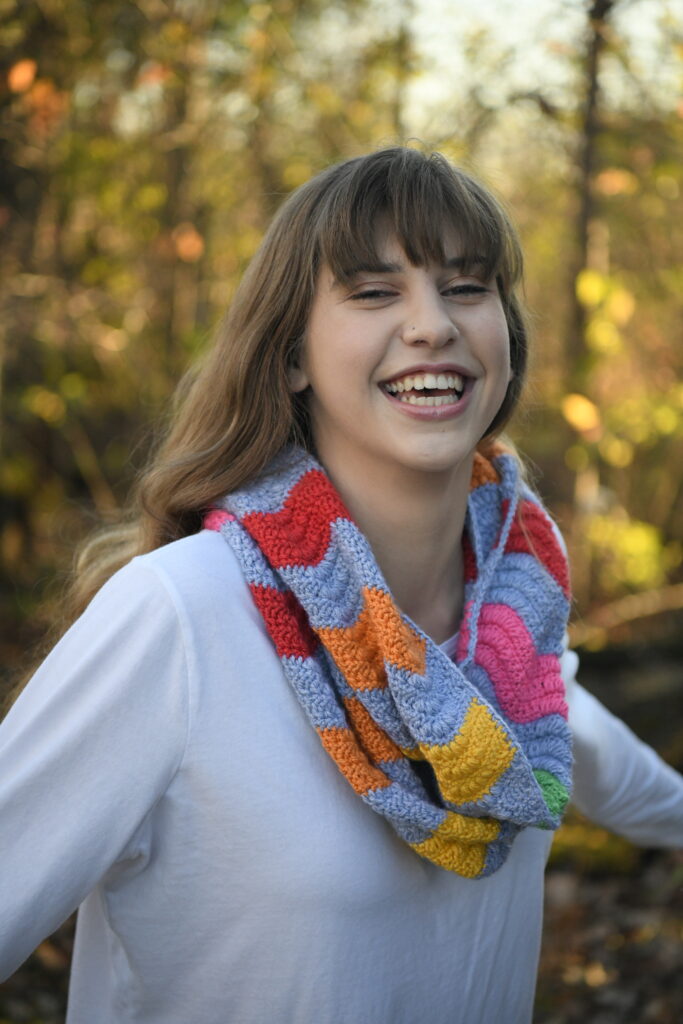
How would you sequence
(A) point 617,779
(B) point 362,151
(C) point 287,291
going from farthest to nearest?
(B) point 362,151, (A) point 617,779, (C) point 287,291

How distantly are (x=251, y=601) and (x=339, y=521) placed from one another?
17 cm

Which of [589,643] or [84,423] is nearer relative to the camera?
[589,643]

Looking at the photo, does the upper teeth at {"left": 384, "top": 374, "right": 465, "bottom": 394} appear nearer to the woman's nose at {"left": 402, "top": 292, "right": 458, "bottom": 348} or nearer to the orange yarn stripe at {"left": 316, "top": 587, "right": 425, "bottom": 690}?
the woman's nose at {"left": 402, "top": 292, "right": 458, "bottom": 348}

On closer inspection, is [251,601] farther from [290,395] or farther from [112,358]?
[112,358]

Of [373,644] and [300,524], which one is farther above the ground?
[300,524]

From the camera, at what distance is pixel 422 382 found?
142 cm

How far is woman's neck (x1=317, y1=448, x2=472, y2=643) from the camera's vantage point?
1514 millimetres

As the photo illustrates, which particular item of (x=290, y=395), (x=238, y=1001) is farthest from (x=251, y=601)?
(x=238, y=1001)

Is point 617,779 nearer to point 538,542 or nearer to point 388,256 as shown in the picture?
point 538,542

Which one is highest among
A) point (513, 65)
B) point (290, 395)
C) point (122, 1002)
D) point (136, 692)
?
point (513, 65)

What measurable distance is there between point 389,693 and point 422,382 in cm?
44

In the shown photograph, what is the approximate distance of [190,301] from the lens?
13.9ft

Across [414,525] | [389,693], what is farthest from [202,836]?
[414,525]

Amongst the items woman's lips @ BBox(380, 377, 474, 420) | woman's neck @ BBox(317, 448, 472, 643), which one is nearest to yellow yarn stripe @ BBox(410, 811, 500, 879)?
woman's neck @ BBox(317, 448, 472, 643)
